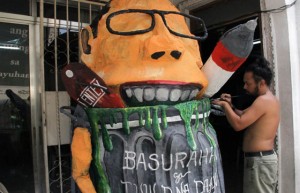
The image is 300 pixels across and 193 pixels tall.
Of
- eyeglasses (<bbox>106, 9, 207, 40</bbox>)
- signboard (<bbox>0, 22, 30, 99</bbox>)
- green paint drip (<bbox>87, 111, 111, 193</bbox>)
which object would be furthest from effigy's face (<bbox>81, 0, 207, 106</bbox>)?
signboard (<bbox>0, 22, 30, 99</bbox>)

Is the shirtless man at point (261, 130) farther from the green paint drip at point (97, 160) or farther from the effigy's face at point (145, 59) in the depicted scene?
the green paint drip at point (97, 160)

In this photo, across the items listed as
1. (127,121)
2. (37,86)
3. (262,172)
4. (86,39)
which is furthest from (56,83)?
(262,172)

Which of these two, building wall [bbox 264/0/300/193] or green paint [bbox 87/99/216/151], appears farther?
building wall [bbox 264/0/300/193]

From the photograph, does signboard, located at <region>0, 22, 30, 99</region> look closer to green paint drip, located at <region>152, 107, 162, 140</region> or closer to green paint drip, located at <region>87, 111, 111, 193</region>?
green paint drip, located at <region>87, 111, 111, 193</region>

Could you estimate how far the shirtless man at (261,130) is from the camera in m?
2.51

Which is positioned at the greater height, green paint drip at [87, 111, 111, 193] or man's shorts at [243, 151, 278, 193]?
green paint drip at [87, 111, 111, 193]

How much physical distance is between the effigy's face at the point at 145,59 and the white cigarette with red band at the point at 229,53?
3.8 inches

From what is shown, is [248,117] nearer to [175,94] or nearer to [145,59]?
[175,94]

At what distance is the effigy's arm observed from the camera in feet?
5.65

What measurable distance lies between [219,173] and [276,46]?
1.52 metres

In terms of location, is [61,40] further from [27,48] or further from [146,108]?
[146,108]

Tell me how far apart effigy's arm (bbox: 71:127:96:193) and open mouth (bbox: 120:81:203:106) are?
1.03 feet

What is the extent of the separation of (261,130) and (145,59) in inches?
53.5

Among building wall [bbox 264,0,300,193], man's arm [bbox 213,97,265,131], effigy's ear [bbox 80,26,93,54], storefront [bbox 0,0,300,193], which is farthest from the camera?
storefront [bbox 0,0,300,193]
